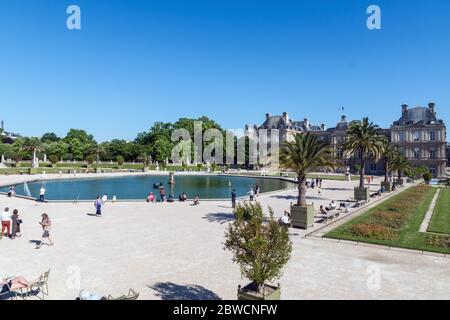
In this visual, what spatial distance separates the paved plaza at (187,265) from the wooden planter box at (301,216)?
2.98 ft

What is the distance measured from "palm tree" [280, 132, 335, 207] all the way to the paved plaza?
524 centimetres

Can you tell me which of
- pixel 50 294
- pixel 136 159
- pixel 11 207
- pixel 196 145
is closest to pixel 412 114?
pixel 196 145

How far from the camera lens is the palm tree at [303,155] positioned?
78.4 ft

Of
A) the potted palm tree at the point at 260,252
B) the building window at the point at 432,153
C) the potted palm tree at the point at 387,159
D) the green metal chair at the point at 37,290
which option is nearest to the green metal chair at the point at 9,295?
the green metal chair at the point at 37,290

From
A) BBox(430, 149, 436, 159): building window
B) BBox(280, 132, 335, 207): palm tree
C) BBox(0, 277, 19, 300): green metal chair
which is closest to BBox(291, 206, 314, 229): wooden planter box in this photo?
BBox(280, 132, 335, 207): palm tree

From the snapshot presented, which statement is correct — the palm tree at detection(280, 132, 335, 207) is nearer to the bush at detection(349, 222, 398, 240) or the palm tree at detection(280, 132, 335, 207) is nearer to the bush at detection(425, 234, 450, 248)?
the bush at detection(349, 222, 398, 240)

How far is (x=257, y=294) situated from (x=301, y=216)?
40.0 feet

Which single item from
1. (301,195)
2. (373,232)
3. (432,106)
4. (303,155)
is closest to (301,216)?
(301,195)

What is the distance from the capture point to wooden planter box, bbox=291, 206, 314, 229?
821 inches

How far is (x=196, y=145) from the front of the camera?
374ft

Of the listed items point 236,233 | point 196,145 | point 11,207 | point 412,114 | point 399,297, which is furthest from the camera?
point 196,145
